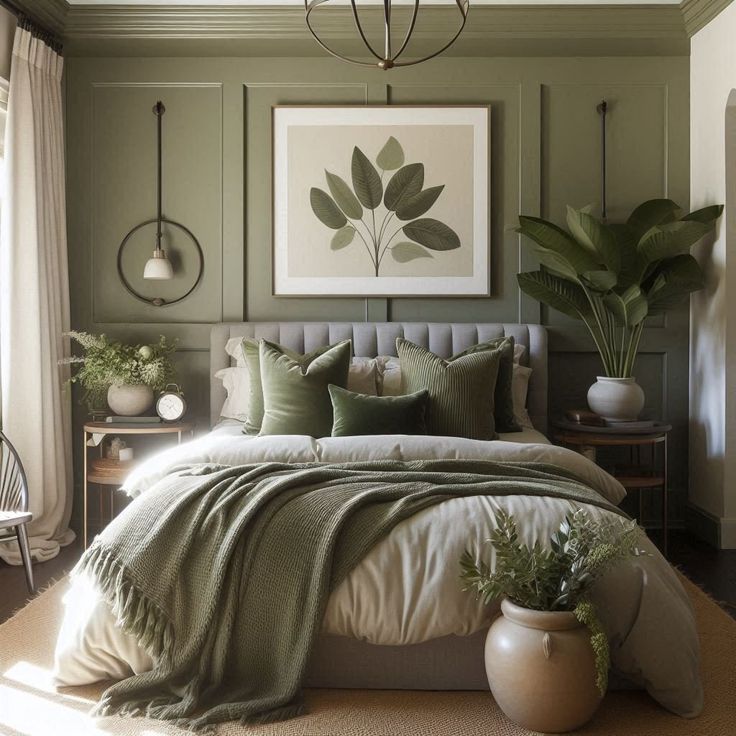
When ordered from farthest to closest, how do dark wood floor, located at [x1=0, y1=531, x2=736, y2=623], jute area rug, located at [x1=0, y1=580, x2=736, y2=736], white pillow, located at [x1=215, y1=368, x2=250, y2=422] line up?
white pillow, located at [x1=215, y1=368, x2=250, y2=422]
dark wood floor, located at [x1=0, y1=531, x2=736, y2=623]
jute area rug, located at [x1=0, y1=580, x2=736, y2=736]

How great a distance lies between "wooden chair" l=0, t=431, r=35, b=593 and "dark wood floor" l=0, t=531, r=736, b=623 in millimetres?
143

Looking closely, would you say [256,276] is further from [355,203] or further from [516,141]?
[516,141]

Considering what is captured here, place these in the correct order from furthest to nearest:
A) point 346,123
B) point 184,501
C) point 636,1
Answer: point 346,123 < point 636,1 < point 184,501

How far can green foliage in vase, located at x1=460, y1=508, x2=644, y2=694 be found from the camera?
213 centimetres

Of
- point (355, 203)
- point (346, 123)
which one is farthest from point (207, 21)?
point (355, 203)

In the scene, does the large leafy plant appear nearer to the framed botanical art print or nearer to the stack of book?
the framed botanical art print

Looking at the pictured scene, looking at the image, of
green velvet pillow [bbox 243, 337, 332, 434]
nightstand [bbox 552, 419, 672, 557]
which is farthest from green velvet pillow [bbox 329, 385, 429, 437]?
nightstand [bbox 552, 419, 672, 557]

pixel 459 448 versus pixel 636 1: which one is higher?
pixel 636 1

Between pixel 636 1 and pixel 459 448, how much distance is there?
9.38ft

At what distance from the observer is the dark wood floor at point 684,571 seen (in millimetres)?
3305

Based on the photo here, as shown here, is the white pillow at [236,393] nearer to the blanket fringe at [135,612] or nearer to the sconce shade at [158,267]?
the sconce shade at [158,267]

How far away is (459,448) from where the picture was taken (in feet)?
9.68

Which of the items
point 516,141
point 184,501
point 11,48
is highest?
point 11,48

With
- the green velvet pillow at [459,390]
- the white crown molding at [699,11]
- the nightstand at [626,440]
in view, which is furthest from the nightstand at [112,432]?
the white crown molding at [699,11]
